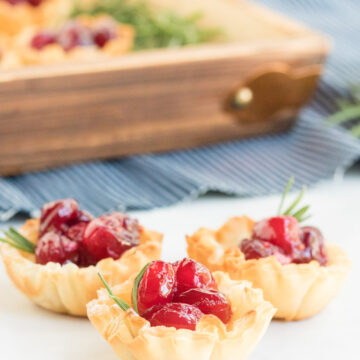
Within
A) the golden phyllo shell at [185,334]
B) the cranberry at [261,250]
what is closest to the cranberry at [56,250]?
the golden phyllo shell at [185,334]

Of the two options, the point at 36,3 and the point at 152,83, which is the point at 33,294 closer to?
the point at 152,83

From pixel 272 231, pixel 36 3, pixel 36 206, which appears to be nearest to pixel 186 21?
pixel 36 3

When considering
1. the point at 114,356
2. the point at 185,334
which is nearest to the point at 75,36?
the point at 114,356

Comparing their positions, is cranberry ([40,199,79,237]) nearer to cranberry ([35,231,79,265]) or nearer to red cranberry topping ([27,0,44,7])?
cranberry ([35,231,79,265])

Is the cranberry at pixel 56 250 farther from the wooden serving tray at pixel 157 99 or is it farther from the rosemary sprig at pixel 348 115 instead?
the rosemary sprig at pixel 348 115

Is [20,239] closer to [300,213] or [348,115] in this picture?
[300,213]
